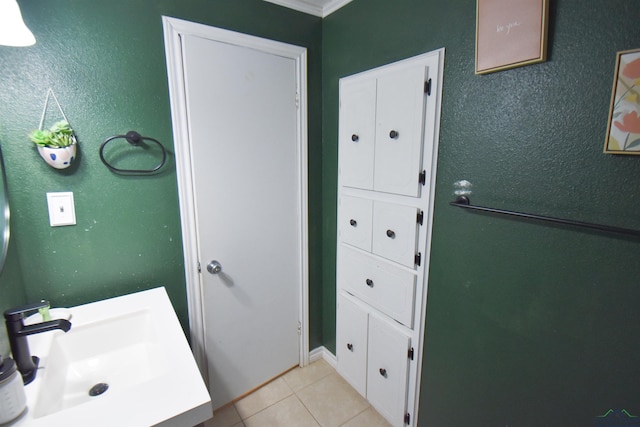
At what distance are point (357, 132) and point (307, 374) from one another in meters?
1.68

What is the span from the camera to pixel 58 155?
1205 mm

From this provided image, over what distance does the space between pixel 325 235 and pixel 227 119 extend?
38.5 inches

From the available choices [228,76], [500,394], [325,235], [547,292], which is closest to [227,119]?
[228,76]

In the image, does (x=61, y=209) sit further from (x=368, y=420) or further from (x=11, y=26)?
(x=368, y=420)

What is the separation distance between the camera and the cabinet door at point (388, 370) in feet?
5.31

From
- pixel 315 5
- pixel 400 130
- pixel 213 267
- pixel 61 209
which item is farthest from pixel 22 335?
pixel 315 5

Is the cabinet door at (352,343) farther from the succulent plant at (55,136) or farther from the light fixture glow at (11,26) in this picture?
the light fixture glow at (11,26)

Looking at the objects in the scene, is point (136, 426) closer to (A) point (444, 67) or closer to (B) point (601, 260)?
(B) point (601, 260)

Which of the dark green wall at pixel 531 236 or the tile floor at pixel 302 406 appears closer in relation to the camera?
the dark green wall at pixel 531 236

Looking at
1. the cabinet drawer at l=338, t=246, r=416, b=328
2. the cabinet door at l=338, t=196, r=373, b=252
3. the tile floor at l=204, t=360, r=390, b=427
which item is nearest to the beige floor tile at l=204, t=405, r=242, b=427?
the tile floor at l=204, t=360, r=390, b=427

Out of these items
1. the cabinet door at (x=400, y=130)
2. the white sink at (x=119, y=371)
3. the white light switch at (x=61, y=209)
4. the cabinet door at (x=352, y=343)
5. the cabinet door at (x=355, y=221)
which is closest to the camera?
the white sink at (x=119, y=371)

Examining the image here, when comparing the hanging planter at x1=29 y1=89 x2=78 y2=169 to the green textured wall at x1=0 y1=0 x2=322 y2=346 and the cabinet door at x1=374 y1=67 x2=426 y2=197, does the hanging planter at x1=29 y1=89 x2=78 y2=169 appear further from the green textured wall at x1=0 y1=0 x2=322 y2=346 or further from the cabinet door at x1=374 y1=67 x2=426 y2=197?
the cabinet door at x1=374 y1=67 x2=426 y2=197

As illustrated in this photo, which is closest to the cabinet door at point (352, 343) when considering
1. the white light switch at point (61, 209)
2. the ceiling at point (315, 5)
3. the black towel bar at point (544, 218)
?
the black towel bar at point (544, 218)

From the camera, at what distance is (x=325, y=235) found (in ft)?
6.96
